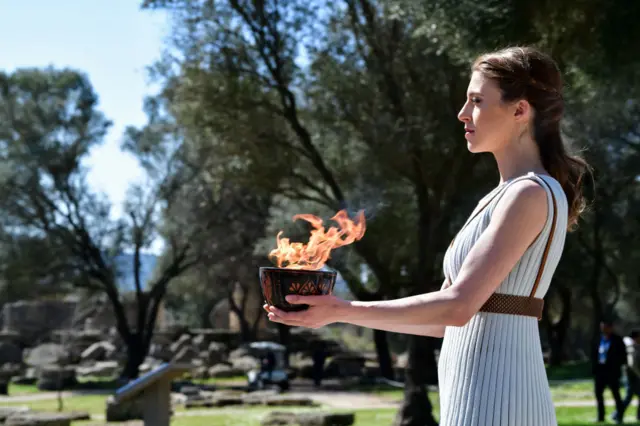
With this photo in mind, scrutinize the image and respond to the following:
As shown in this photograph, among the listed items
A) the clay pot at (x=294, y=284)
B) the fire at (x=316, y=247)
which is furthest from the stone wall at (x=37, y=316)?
the clay pot at (x=294, y=284)

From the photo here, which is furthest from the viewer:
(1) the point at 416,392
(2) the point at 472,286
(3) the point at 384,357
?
(3) the point at 384,357

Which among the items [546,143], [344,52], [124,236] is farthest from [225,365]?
[546,143]

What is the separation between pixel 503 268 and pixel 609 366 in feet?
39.9

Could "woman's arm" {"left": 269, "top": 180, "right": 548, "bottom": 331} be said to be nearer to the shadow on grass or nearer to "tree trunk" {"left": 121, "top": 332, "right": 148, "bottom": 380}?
the shadow on grass

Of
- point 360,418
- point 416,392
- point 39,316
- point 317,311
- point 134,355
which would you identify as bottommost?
point 134,355

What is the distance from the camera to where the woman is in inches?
88.9

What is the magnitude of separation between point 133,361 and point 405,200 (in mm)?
13409

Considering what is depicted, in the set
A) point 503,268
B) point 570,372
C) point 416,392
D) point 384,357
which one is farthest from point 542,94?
point 570,372

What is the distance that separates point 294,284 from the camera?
7.80 ft

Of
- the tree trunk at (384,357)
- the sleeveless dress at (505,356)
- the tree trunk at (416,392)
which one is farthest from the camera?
the tree trunk at (384,357)

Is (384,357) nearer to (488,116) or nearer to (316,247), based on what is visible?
(316,247)

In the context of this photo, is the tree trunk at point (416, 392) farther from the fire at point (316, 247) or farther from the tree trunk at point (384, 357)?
the tree trunk at point (384, 357)

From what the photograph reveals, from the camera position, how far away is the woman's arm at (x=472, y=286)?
7.30 ft

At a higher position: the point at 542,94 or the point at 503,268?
the point at 542,94
